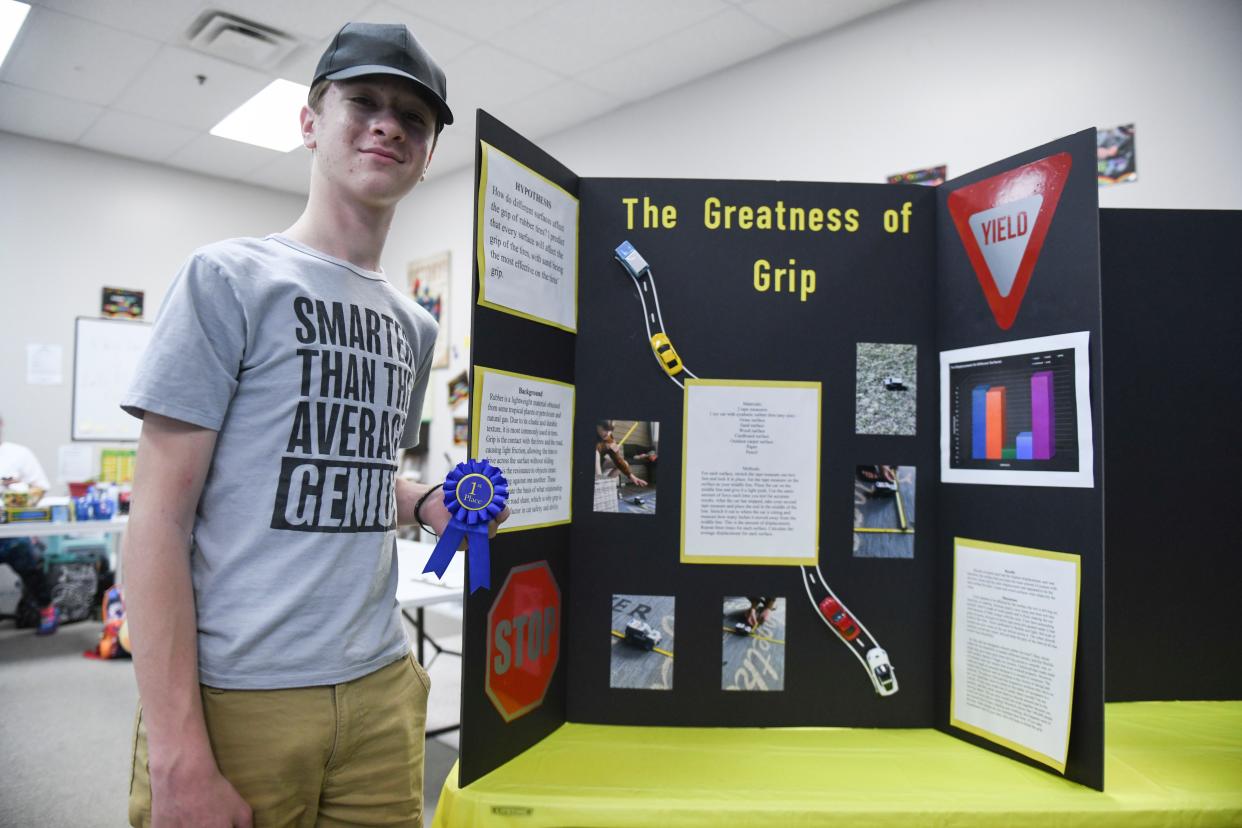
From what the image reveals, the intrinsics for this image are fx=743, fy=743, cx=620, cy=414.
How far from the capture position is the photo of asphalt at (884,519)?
55.6 inches

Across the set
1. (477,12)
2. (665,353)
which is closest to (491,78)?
(477,12)

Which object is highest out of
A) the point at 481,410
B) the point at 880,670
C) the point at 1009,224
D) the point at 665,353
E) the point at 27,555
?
the point at 1009,224

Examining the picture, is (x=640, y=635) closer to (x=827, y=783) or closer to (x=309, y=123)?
(x=827, y=783)

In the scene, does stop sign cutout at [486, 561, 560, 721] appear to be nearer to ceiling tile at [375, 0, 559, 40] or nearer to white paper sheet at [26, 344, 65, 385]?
ceiling tile at [375, 0, 559, 40]

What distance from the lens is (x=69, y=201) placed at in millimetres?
5461

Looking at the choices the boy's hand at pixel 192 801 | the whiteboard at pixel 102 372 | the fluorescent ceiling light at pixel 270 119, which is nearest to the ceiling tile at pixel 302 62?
the fluorescent ceiling light at pixel 270 119

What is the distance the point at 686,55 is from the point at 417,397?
3.29m

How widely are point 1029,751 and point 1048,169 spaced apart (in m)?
0.99

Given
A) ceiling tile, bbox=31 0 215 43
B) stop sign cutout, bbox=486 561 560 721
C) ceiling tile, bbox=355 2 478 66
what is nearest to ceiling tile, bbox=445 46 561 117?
ceiling tile, bbox=355 2 478 66

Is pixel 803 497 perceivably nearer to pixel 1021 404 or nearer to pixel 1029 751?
pixel 1021 404

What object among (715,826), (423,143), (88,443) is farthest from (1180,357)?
(88,443)

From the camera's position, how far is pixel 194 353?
2.85 ft

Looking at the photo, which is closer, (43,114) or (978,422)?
(978,422)

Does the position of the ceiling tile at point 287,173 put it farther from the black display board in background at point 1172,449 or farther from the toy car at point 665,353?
the black display board in background at point 1172,449
